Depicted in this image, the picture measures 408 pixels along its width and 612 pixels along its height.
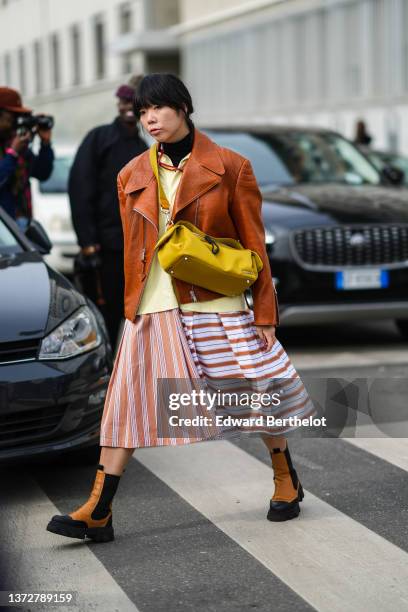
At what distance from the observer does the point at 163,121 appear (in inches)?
188

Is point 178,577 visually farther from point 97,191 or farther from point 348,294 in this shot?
point 348,294

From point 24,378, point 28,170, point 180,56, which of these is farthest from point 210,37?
point 24,378

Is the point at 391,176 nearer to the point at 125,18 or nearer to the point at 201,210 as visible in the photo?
the point at 201,210

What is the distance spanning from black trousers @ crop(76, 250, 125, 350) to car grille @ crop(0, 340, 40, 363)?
6.38 feet

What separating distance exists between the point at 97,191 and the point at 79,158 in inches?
8.3

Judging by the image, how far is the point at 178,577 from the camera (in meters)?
4.55

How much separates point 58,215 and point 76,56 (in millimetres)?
32372

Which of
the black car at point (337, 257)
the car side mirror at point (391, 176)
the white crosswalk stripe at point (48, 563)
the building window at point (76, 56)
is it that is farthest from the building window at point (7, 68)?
the white crosswalk stripe at point (48, 563)

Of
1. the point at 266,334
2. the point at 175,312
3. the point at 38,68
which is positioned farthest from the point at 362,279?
the point at 38,68

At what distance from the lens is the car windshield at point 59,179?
47.2 feet

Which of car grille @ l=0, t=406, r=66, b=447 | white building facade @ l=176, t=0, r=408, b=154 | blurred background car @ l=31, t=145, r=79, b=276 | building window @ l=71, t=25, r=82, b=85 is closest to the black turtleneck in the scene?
car grille @ l=0, t=406, r=66, b=447

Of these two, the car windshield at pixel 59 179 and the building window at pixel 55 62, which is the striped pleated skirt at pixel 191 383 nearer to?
the car windshield at pixel 59 179

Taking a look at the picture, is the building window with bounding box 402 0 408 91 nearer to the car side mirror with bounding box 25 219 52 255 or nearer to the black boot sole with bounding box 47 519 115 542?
A: the car side mirror with bounding box 25 219 52 255

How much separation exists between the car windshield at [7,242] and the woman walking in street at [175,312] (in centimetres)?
188
